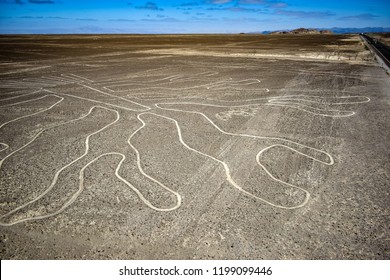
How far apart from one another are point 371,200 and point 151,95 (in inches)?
316

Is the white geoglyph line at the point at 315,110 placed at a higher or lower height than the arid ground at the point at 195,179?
higher

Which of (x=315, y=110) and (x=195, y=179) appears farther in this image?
(x=315, y=110)

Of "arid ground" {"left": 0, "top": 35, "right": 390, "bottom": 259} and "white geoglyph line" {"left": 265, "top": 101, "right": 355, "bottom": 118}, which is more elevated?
"white geoglyph line" {"left": 265, "top": 101, "right": 355, "bottom": 118}

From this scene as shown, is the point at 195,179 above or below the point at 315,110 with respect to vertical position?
below

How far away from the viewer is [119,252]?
3082 millimetres

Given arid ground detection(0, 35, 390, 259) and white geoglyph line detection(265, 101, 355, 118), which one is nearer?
arid ground detection(0, 35, 390, 259)

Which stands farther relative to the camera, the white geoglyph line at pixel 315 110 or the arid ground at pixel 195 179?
the white geoglyph line at pixel 315 110

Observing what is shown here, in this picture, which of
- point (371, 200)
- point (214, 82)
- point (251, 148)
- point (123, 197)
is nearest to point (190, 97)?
point (214, 82)

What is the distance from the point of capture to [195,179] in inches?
177

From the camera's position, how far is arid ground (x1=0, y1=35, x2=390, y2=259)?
126 inches

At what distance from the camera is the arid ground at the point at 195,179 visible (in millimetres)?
3201
